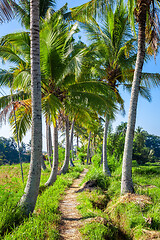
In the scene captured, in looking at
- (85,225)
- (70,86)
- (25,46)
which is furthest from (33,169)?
(25,46)

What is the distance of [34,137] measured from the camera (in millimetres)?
4746

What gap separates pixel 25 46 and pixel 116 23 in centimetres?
502

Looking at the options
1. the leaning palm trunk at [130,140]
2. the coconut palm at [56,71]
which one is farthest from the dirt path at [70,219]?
the coconut palm at [56,71]

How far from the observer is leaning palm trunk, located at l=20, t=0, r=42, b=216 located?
461cm

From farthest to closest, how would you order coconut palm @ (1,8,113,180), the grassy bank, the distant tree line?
the distant tree line < coconut palm @ (1,8,113,180) < the grassy bank

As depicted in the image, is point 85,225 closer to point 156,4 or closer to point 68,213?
point 68,213

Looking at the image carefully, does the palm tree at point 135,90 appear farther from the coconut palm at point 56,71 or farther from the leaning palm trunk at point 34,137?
the leaning palm trunk at point 34,137

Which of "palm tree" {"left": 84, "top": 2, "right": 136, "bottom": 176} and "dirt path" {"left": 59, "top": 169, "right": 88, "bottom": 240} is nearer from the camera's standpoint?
"dirt path" {"left": 59, "top": 169, "right": 88, "bottom": 240}

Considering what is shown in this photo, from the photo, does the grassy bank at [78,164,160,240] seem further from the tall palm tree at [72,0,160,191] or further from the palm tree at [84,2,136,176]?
the palm tree at [84,2,136,176]

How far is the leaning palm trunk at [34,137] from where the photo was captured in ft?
15.1

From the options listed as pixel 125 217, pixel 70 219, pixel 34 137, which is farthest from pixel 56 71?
pixel 125 217

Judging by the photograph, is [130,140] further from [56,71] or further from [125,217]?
[56,71]

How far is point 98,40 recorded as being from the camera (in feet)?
35.9

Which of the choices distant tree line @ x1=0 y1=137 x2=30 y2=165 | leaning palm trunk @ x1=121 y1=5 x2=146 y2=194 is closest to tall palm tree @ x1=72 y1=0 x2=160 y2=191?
leaning palm trunk @ x1=121 y1=5 x2=146 y2=194
